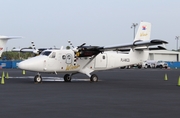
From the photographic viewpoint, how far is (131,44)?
30.4 m

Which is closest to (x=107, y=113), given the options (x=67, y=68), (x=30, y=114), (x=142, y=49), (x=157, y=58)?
(x=30, y=114)

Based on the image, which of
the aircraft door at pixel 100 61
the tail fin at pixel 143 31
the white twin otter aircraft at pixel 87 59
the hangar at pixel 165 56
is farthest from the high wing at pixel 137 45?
the hangar at pixel 165 56

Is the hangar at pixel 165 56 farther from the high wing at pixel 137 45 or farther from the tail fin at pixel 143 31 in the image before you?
the high wing at pixel 137 45

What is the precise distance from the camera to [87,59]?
3219 centimetres

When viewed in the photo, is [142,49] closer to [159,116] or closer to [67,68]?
[67,68]

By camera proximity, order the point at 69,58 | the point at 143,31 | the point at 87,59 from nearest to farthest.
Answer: the point at 69,58 < the point at 87,59 < the point at 143,31

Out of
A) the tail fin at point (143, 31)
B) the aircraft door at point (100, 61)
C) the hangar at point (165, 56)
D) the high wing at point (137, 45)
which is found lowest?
the aircraft door at point (100, 61)

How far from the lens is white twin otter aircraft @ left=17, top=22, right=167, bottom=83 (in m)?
29.5

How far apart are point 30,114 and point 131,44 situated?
1870 cm

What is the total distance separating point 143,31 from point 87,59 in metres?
5.77

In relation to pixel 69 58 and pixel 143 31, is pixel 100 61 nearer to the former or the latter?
pixel 69 58

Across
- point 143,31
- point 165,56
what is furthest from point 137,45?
point 165,56

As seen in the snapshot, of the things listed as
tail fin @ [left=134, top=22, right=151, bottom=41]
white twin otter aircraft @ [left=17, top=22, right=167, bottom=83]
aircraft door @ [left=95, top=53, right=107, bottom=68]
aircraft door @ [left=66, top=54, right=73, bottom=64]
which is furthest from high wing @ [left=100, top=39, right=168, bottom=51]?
tail fin @ [left=134, top=22, right=151, bottom=41]

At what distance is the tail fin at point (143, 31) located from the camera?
3444 centimetres
